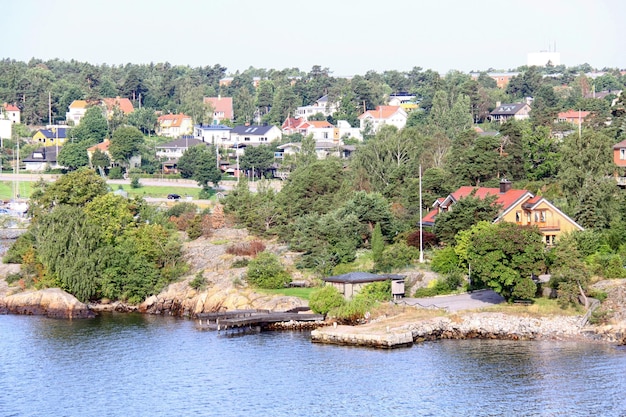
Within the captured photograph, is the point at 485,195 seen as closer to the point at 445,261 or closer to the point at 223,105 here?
the point at 445,261

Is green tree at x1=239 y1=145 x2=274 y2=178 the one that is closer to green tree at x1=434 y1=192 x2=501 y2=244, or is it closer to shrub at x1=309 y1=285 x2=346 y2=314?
green tree at x1=434 y1=192 x2=501 y2=244

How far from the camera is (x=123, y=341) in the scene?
41688 millimetres

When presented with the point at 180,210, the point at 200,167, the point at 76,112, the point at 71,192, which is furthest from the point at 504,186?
the point at 76,112

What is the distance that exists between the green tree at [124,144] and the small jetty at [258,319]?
5288cm

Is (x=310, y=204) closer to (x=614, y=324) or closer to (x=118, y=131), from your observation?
(x=614, y=324)

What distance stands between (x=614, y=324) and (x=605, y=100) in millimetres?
65954

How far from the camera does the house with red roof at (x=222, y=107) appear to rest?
421 feet

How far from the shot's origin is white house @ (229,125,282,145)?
10875 cm

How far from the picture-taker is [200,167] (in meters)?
86.4

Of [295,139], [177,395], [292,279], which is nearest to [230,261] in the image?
[292,279]

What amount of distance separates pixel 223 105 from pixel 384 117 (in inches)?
1105

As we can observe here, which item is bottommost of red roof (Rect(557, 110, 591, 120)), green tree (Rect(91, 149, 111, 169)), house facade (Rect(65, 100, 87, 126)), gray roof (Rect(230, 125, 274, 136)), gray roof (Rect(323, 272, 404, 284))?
gray roof (Rect(323, 272, 404, 284))

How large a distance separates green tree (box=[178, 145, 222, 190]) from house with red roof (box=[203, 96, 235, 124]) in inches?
1333

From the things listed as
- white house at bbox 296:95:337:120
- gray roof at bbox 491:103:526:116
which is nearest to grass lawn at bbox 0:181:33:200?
white house at bbox 296:95:337:120
